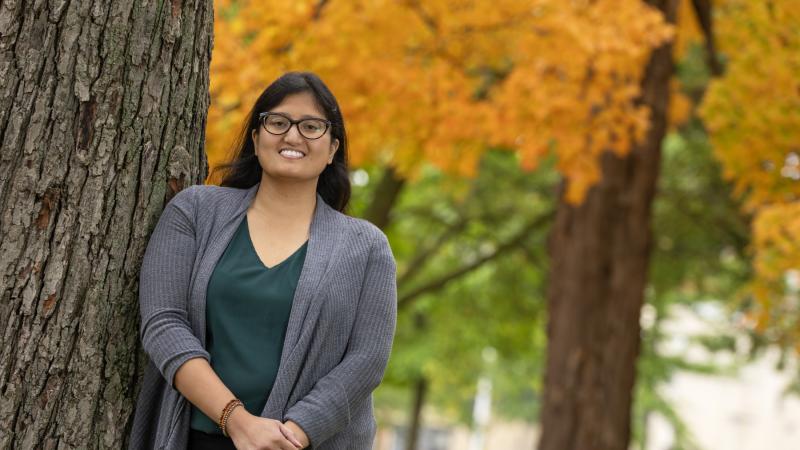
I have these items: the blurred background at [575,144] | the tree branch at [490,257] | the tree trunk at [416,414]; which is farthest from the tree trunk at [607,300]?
the tree trunk at [416,414]

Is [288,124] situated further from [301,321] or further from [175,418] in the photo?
[175,418]

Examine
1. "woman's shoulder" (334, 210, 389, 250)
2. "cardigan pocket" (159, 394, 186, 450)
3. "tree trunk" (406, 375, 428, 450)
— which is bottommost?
"tree trunk" (406, 375, 428, 450)

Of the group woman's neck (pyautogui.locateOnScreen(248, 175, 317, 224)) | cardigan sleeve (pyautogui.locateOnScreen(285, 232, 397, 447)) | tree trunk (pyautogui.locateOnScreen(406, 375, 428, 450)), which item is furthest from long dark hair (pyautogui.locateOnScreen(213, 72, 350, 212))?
tree trunk (pyautogui.locateOnScreen(406, 375, 428, 450))

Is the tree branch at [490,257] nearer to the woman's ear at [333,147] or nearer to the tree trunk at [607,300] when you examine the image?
the tree trunk at [607,300]

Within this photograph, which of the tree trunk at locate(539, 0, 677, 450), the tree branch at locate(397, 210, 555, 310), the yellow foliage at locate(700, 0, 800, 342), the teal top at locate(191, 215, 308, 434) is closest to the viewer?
the teal top at locate(191, 215, 308, 434)

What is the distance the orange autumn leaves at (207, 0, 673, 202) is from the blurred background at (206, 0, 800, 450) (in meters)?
0.02

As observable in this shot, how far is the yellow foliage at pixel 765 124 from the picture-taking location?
25.6 ft

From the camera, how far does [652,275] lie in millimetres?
14156

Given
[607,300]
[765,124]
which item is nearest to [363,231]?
[765,124]

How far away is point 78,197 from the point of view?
2.68 metres

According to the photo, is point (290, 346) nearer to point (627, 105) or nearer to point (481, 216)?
point (627, 105)

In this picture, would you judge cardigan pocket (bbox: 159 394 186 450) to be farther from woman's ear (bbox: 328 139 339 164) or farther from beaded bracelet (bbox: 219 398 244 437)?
woman's ear (bbox: 328 139 339 164)

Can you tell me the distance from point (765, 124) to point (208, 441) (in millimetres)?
6680

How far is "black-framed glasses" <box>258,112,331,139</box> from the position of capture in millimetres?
2799
